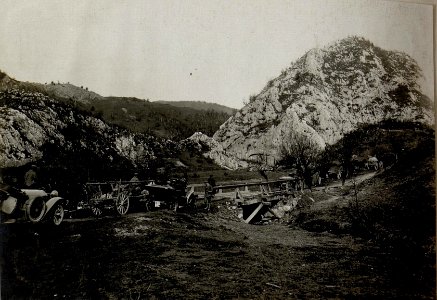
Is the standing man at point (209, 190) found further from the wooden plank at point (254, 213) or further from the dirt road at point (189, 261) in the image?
the wooden plank at point (254, 213)

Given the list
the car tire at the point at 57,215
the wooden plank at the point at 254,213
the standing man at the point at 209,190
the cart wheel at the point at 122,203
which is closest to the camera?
the car tire at the point at 57,215

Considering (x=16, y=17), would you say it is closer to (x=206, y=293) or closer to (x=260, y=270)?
(x=206, y=293)

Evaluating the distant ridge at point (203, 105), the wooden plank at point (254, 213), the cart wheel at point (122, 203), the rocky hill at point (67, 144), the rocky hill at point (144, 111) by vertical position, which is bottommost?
Result: the wooden plank at point (254, 213)

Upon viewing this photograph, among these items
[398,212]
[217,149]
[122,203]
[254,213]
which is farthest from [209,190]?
[398,212]

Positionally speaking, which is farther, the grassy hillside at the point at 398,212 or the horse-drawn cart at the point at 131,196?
the grassy hillside at the point at 398,212

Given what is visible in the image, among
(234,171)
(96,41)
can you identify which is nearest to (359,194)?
(234,171)

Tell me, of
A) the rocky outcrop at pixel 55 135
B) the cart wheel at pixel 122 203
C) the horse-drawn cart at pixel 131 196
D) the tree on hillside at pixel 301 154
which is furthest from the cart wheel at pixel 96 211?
the tree on hillside at pixel 301 154

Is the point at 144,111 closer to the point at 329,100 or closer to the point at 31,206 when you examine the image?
the point at 31,206

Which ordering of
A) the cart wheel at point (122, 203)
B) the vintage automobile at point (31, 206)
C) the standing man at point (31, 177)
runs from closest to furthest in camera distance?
the vintage automobile at point (31, 206) < the standing man at point (31, 177) < the cart wheel at point (122, 203)
